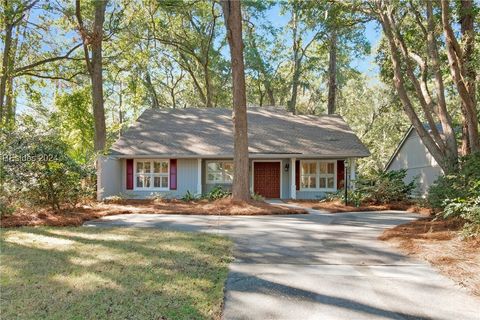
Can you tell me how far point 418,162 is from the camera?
19.9 metres

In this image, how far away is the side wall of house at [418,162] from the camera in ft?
60.7

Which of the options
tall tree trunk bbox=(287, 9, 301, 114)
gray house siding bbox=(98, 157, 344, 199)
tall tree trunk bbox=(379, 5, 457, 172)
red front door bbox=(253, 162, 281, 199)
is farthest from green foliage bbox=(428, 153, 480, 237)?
tall tree trunk bbox=(287, 9, 301, 114)

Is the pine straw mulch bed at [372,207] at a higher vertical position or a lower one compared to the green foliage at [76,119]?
lower

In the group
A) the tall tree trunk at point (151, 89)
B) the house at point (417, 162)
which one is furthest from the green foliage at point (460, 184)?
the tall tree trunk at point (151, 89)

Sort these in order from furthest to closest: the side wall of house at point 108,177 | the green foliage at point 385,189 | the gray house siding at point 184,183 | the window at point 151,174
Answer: the window at point 151,174 → the gray house siding at point 184,183 → the side wall of house at point 108,177 → the green foliage at point 385,189

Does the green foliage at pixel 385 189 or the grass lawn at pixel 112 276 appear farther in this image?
the green foliage at pixel 385 189

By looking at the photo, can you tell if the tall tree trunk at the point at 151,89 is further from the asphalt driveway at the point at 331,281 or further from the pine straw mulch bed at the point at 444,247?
the pine straw mulch bed at the point at 444,247


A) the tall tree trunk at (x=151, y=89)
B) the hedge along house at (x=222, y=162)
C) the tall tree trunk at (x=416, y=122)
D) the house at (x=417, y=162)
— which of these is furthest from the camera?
the tall tree trunk at (x=151, y=89)

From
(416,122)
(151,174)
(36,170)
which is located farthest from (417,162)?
(36,170)

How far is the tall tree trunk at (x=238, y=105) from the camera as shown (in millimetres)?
12734

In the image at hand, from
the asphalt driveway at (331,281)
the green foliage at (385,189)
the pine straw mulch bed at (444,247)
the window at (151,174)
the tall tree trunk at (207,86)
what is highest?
the tall tree trunk at (207,86)

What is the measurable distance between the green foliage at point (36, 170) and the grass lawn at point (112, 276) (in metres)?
2.76

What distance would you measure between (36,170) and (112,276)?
21.5ft

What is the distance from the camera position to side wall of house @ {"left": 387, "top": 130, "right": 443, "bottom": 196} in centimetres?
1852
